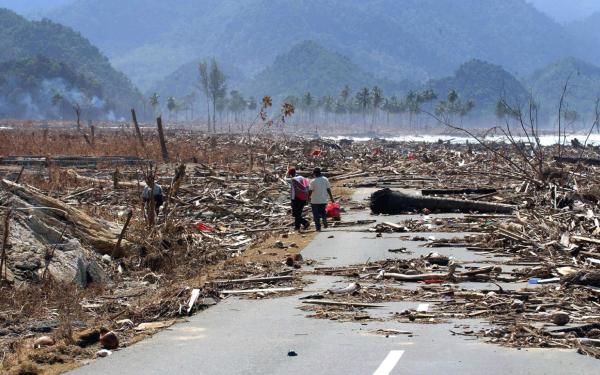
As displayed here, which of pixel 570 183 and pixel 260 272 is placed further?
pixel 570 183

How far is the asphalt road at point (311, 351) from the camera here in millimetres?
9352

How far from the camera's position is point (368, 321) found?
12125mm

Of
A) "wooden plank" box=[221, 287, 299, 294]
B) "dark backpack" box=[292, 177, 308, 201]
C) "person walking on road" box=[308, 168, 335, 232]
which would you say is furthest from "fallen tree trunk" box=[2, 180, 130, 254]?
"person walking on road" box=[308, 168, 335, 232]

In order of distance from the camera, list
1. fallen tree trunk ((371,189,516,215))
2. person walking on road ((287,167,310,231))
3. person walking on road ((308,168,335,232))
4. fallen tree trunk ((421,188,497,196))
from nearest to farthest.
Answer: person walking on road ((308,168,335,232)), person walking on road ((287,167,310,231)), fallen tree trunk ((371,189,516,215)), fallen tree trunk ((421,188,497,196))

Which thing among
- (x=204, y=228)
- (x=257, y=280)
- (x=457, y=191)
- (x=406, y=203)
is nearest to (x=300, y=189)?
(x=204, y=228)

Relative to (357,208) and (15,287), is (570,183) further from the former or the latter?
(15,287)

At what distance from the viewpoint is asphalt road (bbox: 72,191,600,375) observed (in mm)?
9352

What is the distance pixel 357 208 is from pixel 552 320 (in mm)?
19065

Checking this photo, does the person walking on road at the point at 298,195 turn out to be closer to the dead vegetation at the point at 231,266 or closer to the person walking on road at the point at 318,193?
the person walking on road at the point at 318,193

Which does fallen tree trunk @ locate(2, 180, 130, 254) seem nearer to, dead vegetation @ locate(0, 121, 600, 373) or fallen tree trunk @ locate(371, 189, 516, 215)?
dead vegetation @ locate(0, 121, 600, 373)

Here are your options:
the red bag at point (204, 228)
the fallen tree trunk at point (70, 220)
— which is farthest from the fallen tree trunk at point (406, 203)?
the fallen tree trunk at point (70, 220)

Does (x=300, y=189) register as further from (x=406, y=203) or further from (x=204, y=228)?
(x=406, y=203)

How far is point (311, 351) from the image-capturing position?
1029 cm

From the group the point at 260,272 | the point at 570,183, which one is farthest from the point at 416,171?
the point at 260,272
